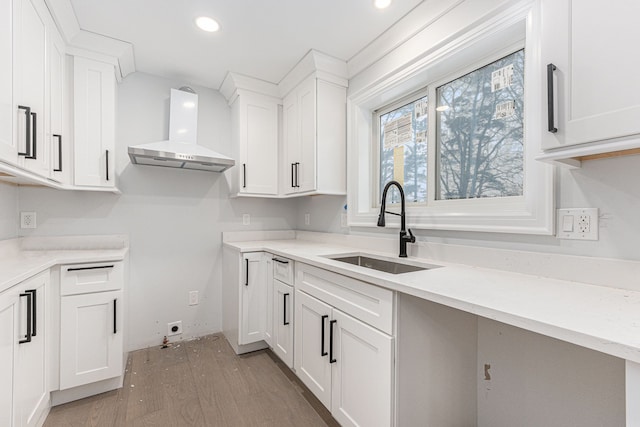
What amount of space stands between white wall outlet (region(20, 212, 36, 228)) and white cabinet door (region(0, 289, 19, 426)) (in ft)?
3.80

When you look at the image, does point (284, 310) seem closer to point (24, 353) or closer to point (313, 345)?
point (313, 345)

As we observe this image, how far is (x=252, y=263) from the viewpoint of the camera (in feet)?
7.78

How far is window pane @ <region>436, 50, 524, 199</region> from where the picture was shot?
1483 mm

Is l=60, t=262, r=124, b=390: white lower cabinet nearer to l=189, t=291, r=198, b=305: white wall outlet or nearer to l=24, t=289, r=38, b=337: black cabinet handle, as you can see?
l=24, t=289, r=38, b=337: black cabinet handle

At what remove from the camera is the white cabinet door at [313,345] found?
157 cm

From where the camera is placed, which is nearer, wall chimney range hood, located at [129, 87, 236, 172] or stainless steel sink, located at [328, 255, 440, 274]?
stainless steel sink, located at [328, 255, 440, 274]

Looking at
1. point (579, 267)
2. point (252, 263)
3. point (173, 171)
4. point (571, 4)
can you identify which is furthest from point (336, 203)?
point (571, 4)

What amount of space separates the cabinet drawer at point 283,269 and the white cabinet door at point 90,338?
1.04m

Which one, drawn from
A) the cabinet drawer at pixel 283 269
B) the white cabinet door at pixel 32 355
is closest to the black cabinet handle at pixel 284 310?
the cabinet drawer at pixel 283 269

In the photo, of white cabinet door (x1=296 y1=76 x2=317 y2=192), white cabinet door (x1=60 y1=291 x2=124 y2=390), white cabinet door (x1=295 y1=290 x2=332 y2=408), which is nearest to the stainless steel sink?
white cabinet door (x1=295 y1=290 x2=332 y2=408)

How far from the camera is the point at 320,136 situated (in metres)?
2.37

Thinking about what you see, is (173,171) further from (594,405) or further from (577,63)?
(594,405)

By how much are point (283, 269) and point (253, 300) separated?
0.48 m

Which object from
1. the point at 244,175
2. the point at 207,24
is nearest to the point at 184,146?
the point at 244,175
